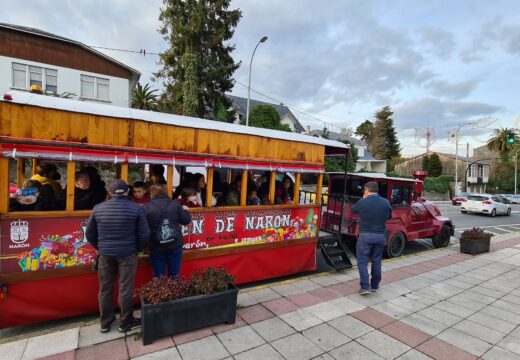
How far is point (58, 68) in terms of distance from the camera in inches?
717

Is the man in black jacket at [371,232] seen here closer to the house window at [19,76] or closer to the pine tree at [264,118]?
the pine tree at [264,118]

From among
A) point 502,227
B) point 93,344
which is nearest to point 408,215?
point 93,344

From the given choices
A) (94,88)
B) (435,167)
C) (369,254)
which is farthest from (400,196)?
(435,167)

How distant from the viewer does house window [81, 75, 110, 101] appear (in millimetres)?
19312

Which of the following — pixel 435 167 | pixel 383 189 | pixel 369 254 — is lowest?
pixel 369 254

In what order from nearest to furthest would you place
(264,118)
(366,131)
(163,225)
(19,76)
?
1. (163,225)
2. (19,76)
3. (264,118)
4. (366,131)

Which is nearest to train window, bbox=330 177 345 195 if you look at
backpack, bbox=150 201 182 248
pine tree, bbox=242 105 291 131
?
backpack, bbox=150 201 182 248

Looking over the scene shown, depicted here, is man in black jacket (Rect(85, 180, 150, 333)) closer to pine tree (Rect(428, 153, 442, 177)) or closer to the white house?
the white house

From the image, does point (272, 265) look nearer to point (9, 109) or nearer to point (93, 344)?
point (93, 344)

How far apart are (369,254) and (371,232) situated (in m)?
0.41

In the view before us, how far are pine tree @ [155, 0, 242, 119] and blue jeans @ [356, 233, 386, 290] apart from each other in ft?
58.9

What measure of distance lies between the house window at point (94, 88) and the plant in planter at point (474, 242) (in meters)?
21.3

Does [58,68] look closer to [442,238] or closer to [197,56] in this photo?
[197,56]

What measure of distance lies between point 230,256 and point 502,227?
55.7 ft
